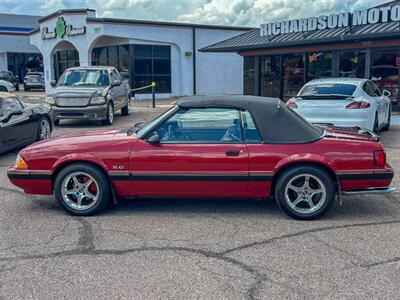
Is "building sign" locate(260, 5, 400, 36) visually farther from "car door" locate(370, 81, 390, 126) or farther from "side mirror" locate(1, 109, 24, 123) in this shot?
"side mirror" locate(1, 109, 24, 123)

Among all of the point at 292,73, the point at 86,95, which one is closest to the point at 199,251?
the point at 86,95

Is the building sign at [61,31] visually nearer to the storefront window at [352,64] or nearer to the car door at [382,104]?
the storefront window at [352,64]

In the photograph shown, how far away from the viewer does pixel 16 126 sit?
8.61 meters

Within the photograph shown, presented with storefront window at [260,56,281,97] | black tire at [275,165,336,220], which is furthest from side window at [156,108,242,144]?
storefront window at [260,56,281,97]

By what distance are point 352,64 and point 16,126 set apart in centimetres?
1221

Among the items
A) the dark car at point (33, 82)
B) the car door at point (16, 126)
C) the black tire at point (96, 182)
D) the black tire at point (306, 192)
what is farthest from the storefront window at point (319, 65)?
the dark car at point (33, 82)

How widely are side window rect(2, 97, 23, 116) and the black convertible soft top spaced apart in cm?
483

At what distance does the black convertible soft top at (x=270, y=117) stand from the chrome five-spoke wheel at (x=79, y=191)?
138 cm

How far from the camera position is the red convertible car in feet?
16.1

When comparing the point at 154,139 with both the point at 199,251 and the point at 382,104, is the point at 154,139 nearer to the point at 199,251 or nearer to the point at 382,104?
the point at 199,251

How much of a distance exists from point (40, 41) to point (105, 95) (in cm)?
2114

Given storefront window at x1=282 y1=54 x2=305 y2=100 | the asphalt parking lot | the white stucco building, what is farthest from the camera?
the white stucco building

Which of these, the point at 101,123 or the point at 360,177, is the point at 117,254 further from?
the point at 101,123

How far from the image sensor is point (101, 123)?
14.5m
